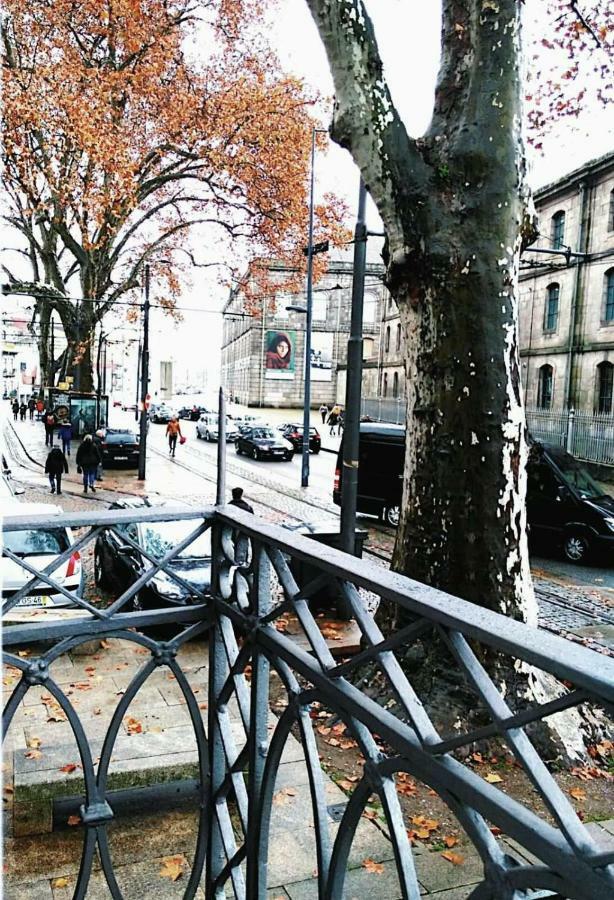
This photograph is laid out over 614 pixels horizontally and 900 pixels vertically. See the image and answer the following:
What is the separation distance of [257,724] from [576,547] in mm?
13220

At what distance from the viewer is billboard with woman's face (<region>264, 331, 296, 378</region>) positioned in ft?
193

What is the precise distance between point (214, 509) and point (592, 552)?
12.9 metres

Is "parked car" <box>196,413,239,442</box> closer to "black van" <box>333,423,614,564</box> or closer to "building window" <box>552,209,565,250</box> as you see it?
"building window" <box>552,209,565,250</box>

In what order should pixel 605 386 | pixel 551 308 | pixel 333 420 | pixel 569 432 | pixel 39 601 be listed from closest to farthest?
1. pixel 39 601
2. pixel 569 432
3. pixel 605 386
4. pixel 551 308
5. pixel 333 420

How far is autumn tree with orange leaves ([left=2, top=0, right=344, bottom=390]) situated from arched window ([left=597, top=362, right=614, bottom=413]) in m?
15.0

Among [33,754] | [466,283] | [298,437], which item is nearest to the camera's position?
[33,754]

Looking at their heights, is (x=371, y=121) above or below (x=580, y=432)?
above

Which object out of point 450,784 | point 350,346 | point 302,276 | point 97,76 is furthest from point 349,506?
point 302,276

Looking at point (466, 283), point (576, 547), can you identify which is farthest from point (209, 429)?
point (466, 283)

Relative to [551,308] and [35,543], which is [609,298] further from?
[35,543]

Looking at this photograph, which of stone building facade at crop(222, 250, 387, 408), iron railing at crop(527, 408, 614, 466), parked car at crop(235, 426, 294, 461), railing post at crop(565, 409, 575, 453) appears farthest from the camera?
stone building facade at crop(222, 250, 387, 408)

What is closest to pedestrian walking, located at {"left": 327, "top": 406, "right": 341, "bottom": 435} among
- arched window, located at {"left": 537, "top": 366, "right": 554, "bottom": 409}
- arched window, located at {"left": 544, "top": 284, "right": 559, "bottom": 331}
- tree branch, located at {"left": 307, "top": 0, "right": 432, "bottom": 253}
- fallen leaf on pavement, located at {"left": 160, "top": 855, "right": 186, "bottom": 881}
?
arched window, located at {"left": 537, "top": 366, "right": 554, "bottom": 409}

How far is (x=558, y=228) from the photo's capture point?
1485 inches

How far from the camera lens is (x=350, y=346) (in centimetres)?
1181
